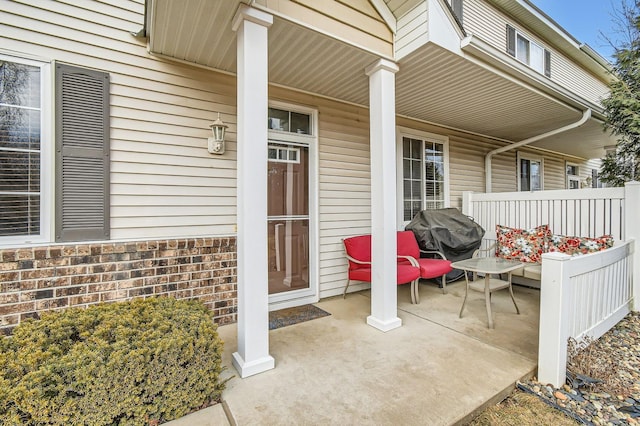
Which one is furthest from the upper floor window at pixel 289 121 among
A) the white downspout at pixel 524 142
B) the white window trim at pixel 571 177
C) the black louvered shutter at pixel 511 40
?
the white window trim at pixel 571 177

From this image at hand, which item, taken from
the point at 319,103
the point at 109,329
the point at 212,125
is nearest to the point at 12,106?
the point at 212,125

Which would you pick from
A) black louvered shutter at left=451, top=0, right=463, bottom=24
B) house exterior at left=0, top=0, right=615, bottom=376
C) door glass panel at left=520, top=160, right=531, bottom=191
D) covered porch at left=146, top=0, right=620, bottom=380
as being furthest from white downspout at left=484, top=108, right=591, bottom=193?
black louvered shutter at left=451, top=0, right=463, bottom=24

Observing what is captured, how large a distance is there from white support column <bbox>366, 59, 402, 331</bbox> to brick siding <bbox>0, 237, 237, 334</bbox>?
1.63 meters

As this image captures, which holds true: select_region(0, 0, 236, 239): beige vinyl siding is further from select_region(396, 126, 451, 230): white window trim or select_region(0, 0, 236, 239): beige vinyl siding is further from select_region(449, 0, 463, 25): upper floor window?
select_region(449, 0, 463, 25): upper floor window

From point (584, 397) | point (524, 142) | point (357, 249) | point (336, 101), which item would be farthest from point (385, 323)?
point (524, 142)

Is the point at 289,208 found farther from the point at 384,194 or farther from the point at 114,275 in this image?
the point at 114,275

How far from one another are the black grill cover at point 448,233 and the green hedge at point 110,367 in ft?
11.6

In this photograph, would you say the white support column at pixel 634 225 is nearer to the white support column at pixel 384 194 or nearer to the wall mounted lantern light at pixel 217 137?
the white support column at pixel 384 194

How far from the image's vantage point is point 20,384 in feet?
4.74

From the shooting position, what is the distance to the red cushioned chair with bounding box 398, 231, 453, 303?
3.93 m

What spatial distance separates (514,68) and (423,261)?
2638 mm

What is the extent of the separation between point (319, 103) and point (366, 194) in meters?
1.50

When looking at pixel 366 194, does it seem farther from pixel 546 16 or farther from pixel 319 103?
pixel 546 16

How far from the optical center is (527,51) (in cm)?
685
